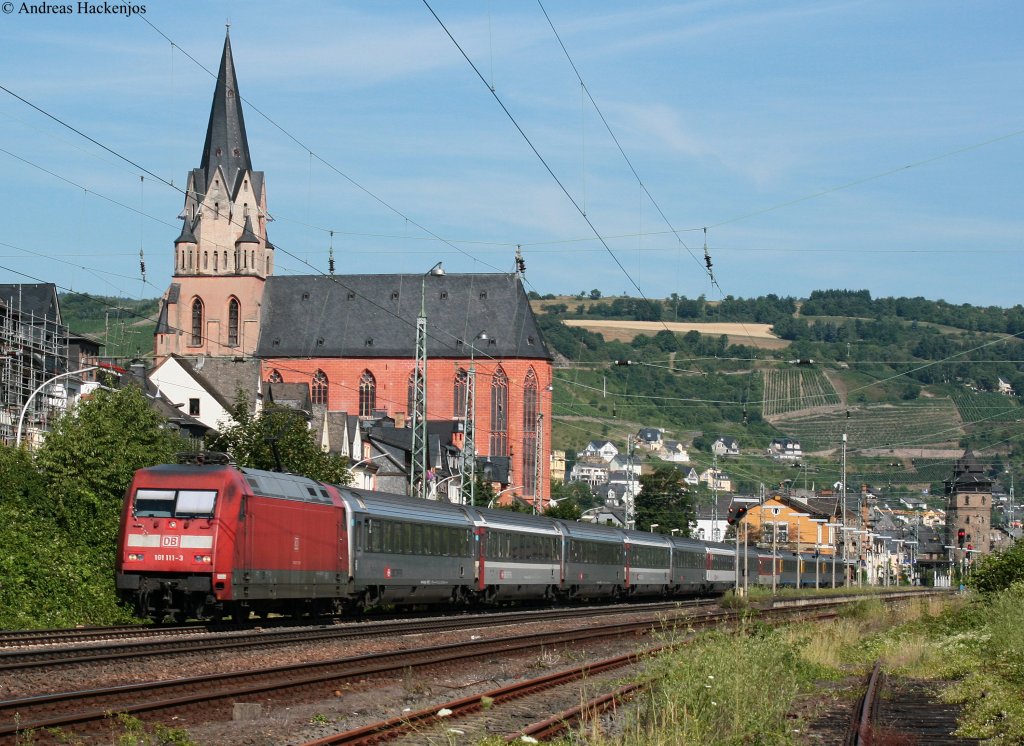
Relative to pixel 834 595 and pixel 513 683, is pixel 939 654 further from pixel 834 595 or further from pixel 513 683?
pixel 834 595

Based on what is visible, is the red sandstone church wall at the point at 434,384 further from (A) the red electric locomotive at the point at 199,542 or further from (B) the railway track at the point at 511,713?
(B) the railway track at the point at 511,713

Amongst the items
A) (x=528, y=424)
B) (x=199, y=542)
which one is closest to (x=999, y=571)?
(x=199, y=542)

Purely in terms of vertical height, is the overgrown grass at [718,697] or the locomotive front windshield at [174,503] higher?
the locomotive front windshield at [174,503]

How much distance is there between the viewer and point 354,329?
12438 cm

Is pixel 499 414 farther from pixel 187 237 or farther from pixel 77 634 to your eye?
pixel 77 634

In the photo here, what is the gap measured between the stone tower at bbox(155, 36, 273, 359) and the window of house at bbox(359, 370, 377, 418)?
9932 millimetres

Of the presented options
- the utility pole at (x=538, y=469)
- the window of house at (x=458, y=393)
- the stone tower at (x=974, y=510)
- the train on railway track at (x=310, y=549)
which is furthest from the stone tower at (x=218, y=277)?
the stone tower at (x=974, y=510)

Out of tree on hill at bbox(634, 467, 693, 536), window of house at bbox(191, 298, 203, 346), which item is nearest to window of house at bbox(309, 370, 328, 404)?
window of house at bbox(191, 298, 203, 346)

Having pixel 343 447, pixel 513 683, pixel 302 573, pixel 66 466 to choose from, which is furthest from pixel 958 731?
pixel 343 447

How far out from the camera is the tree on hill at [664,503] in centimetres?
13100

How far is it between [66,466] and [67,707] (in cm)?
2565

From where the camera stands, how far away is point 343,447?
87.6 metres

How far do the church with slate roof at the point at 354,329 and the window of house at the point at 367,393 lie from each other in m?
0.08

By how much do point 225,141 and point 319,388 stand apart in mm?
21644
